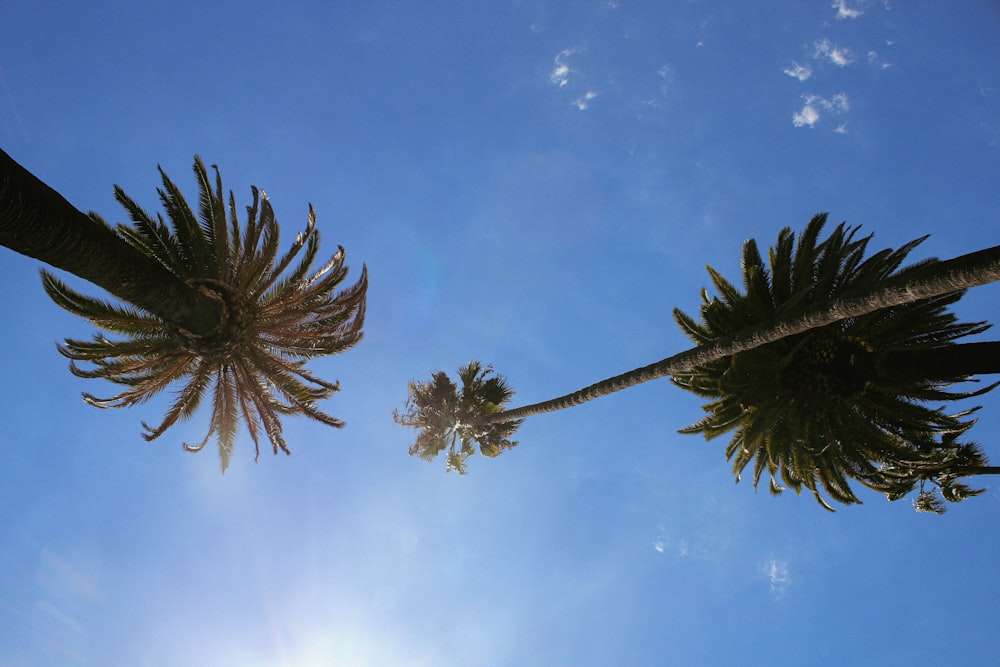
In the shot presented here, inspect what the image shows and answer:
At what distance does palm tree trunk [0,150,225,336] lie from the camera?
194 inches

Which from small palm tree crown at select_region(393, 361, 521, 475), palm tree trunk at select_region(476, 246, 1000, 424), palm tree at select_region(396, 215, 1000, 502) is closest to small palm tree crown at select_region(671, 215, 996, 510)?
palm tree at select_region(396, 215, 1000, 502)

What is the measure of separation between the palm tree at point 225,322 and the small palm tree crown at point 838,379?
27.4 feet

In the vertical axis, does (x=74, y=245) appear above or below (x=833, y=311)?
below

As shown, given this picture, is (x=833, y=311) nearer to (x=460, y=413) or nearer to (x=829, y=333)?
(x=829, y=333)

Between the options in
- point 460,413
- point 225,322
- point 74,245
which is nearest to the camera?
point 74,245

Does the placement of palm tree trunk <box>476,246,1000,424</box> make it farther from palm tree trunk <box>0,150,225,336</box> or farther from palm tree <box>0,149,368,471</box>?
palm tree trunk <box>0,150,225,336</box>

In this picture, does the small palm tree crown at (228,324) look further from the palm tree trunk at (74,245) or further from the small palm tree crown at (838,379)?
the small palm tree crown at (838,379)

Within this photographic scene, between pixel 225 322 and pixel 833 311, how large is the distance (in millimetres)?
9885

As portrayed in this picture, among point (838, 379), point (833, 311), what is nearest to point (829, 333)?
point (838, 379)

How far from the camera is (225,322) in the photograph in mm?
9781

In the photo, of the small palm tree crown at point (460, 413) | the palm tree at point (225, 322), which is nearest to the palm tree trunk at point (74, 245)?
the palm tree at point (225, 322)

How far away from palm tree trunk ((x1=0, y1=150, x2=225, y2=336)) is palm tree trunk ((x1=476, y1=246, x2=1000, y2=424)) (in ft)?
25.0

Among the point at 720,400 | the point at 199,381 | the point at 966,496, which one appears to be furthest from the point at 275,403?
the point at 966,496

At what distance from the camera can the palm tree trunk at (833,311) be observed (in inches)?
209
